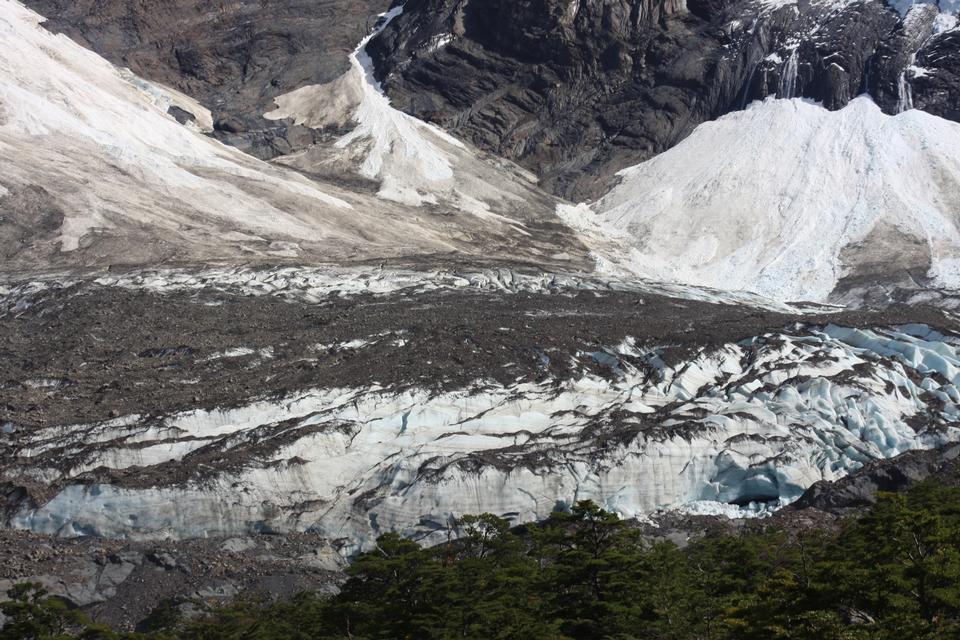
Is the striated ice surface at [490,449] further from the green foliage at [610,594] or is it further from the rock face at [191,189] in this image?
the rock face at [191,189]

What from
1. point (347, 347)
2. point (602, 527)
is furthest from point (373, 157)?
point (602, 527)

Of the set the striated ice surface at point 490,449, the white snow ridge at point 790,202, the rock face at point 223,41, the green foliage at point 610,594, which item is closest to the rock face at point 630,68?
the white snow ridge at point 790,202

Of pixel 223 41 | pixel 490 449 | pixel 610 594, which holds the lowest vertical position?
pixel 490 449

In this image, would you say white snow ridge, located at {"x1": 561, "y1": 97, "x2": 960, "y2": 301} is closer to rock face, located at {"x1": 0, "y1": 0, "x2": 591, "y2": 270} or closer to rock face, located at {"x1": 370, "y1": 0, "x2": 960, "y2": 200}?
rock face, located at {"x1": 370, "y1": 0, "x2": 960, "y2": 200}

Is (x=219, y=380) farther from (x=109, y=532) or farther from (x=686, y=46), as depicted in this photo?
(x=686, y=46)

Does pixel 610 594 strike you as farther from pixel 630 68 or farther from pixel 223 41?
pixel 223 41

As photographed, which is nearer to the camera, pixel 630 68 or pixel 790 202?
pixel 790 202

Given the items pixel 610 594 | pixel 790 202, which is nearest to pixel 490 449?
pixel 610 594
